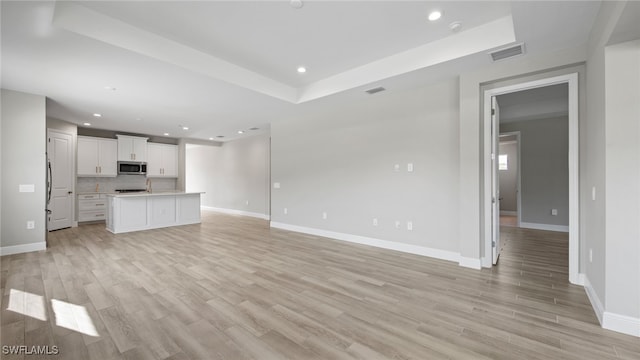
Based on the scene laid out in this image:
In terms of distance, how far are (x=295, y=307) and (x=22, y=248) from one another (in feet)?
16.9

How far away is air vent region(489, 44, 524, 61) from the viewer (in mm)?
2984

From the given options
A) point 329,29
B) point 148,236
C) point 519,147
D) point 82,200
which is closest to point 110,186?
point 82,200

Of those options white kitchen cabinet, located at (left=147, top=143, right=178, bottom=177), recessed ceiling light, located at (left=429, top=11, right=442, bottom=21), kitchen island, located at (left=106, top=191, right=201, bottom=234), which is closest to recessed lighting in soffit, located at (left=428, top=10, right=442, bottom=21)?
recessed ceiling light, located at (left=429, top=11, right=442, bottom=21)

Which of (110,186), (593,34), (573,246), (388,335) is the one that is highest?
(593,34)

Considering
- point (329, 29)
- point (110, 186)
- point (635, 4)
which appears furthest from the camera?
point (110, 186)

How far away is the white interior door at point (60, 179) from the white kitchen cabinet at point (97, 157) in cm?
56

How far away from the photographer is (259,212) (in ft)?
27.6

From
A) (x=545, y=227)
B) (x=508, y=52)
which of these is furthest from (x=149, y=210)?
(x=545, y=227)

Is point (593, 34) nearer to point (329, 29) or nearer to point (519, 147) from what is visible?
point (329, 29)

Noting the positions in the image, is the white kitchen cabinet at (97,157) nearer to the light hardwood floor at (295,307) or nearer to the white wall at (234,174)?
the white wall at (234,174)

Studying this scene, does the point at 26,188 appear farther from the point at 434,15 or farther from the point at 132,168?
the point at 434,15

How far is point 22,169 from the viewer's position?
435cm

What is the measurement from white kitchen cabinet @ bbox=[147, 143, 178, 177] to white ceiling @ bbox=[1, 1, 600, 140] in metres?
3.83

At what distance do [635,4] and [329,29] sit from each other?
247cm
